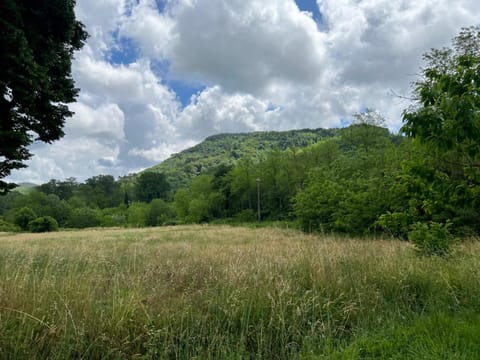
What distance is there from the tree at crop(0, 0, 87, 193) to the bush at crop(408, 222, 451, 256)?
36.7 ft

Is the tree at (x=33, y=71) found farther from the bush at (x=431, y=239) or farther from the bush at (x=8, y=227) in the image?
the bush at (x=8, y=227)

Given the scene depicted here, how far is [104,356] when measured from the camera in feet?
9.43

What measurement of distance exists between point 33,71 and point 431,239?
38.0 feet

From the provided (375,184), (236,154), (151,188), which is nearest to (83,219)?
(151,188)

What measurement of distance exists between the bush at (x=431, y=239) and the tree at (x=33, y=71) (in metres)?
11.2

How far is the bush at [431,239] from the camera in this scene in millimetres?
6617

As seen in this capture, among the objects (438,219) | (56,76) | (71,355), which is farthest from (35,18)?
(438,219)

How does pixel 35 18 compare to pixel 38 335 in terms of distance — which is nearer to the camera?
pixel 38 335

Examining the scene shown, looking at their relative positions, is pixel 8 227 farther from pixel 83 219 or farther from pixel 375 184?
pixel 375 184

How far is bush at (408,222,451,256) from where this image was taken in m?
6.62

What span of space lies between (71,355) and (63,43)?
1033 centimetres

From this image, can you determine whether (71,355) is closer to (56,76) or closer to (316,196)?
(56,76)

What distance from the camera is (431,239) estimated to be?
671cm

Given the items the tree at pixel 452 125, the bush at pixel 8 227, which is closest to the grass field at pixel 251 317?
the tree at pixel 452 125
